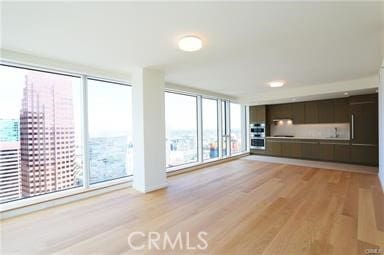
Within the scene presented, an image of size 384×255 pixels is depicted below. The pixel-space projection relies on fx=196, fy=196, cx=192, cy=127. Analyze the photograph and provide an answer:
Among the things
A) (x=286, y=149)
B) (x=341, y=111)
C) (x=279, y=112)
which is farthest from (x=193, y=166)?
(x=341, y=111)

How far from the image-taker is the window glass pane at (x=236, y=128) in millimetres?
8008

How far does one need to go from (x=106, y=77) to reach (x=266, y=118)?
6471 millimetres

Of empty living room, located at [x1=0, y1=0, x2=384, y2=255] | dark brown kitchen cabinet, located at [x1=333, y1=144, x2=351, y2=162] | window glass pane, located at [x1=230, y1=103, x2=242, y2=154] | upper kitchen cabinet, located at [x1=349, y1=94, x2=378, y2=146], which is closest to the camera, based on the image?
empty living room, located at [x1=0, y1=0, x2=384, y2=255]

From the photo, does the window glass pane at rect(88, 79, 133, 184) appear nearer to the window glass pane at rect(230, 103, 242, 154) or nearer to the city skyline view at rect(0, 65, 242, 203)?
the city skyline view at rect(0, 65, 242, 203)

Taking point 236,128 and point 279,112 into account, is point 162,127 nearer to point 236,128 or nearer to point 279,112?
point 236,128

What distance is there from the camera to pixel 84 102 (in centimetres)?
385

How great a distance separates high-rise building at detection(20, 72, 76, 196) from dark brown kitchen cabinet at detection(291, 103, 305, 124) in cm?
737

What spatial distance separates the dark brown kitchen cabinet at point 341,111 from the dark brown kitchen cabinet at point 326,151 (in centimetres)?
Answer: 89

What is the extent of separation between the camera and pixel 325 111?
6906mm

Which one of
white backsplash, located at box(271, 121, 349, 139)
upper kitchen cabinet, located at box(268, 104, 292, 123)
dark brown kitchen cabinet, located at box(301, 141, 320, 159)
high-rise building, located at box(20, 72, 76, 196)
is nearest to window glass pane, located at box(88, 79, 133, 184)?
high-rise building, located at box(20, 72, 76, 196)

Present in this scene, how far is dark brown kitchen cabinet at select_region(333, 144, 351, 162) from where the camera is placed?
622cm

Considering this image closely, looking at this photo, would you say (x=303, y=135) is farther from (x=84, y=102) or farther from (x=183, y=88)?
(x=84, y=102)

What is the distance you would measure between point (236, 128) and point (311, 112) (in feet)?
9.21

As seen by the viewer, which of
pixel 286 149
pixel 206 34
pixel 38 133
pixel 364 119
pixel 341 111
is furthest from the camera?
pixel 286 149
